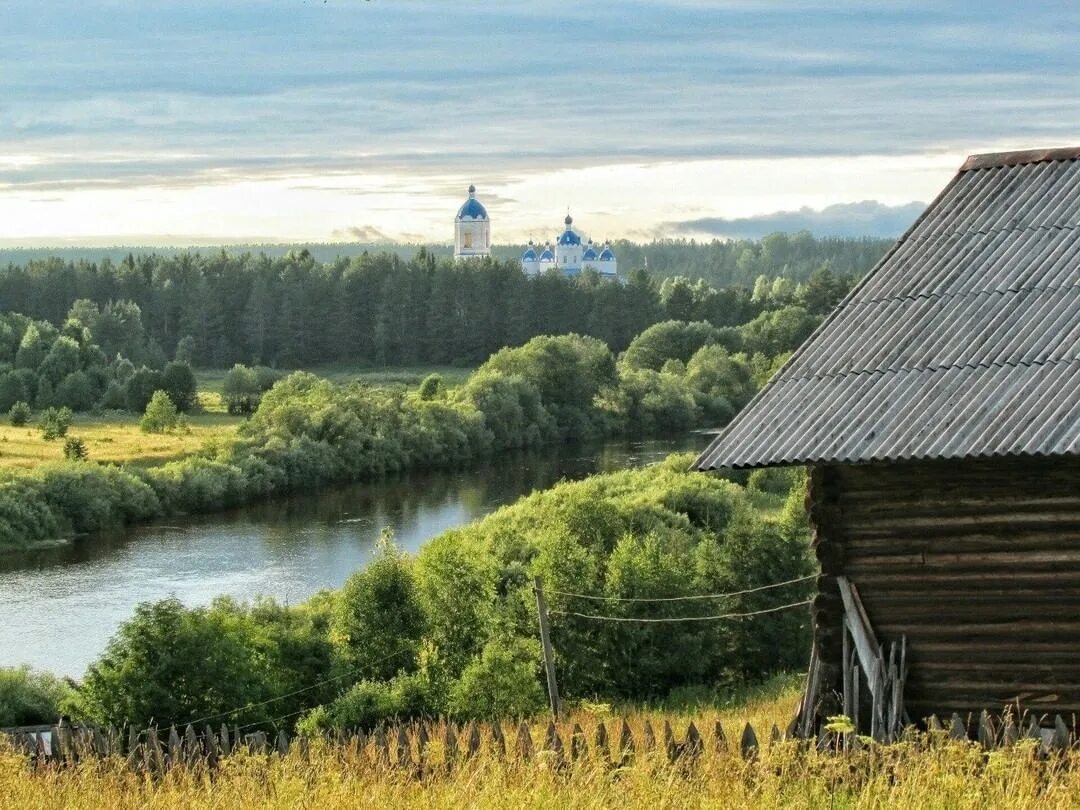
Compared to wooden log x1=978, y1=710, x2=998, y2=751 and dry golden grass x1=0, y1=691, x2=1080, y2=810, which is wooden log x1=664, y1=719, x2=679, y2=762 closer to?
dry golden grass x1=0, y1=691, x2=1080, y2=810

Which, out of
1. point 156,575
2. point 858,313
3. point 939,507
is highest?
point 858,313

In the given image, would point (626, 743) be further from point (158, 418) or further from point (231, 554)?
point (158, 418)

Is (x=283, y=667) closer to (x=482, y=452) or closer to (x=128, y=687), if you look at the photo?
(x=128, y=687)

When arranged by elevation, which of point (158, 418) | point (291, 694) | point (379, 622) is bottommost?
point (291, 694)

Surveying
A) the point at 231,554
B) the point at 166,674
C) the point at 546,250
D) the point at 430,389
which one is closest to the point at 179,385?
the point at 430,389

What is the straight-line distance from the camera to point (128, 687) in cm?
1903

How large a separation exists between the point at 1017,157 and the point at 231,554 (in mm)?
25509

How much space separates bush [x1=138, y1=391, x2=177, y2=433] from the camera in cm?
5412

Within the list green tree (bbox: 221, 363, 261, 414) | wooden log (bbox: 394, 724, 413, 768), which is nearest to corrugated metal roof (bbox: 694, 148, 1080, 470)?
wooden log (bbox: 394, 724, 413, 768)

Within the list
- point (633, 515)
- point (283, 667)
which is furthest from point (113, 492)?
point (283, 667)

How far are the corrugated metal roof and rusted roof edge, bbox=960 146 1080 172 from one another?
1 cm

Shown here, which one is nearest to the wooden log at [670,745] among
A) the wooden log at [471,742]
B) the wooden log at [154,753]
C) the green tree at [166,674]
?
the wooden log at [471,742]

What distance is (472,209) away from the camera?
15762cm

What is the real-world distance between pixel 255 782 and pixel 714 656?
18.1 meters
